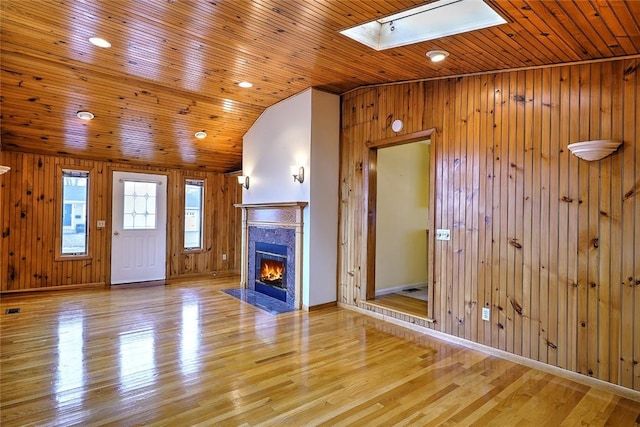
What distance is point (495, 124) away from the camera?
11.2ft

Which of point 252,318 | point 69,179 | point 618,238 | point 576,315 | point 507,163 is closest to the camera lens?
point 618,238

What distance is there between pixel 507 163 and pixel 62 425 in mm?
3841

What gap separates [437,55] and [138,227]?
5783 mm

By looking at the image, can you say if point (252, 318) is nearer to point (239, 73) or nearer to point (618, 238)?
point (239, 73)

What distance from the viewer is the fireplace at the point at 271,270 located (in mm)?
5219

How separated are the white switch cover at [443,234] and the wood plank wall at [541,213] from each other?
0.07 meters

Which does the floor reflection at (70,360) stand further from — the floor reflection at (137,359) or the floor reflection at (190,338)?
the floor reflection at (190,338)

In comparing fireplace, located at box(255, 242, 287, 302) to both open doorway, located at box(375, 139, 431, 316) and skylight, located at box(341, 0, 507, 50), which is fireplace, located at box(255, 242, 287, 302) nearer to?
open doorway, located at box(375, 139, 431, 316)

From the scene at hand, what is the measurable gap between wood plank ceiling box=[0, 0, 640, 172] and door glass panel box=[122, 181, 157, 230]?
2.95 feet

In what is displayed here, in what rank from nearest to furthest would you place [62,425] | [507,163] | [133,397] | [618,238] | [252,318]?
[62,425]
[133,397]
[618,238]
[507,163]
[252,318]

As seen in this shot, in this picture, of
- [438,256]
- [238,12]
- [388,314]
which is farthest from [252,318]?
[238,12]

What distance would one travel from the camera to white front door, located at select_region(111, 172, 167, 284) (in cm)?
638

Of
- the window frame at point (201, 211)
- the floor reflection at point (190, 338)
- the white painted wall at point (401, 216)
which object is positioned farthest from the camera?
the window frame at point (201, 211)

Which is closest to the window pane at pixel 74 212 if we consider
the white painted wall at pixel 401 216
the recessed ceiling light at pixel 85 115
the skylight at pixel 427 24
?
the recessed ceiling light at pixel 85 115
